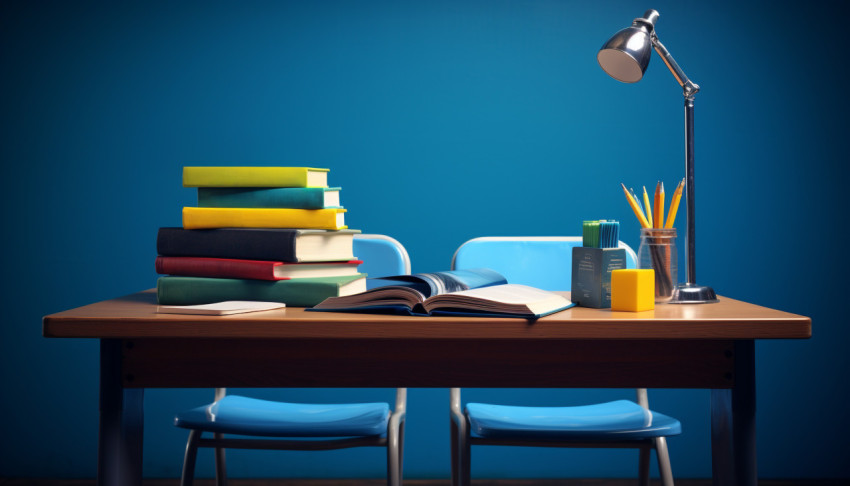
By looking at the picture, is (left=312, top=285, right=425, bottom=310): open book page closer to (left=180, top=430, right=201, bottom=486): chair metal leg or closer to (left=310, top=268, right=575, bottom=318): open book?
(left=310, top=268, right=575, bottom=318): open book

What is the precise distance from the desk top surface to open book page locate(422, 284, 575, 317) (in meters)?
0.02

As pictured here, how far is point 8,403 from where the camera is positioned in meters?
2.65

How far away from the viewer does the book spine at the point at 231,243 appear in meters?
1.21

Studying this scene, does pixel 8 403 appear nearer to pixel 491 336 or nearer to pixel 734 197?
pixel 491 336

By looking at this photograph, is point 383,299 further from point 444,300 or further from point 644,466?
point 644,466

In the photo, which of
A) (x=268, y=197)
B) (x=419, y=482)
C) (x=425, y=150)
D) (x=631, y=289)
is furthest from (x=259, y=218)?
(x=419, y=482)

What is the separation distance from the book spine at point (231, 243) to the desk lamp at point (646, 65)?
653 millimetres

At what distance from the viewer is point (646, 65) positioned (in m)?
1.36

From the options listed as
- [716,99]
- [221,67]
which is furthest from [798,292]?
[221,67]

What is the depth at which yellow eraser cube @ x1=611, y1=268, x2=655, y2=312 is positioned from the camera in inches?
43.5

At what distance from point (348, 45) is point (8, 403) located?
1734 mm

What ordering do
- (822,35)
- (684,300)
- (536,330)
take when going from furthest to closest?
(822,35) < (684,300) < (536,330)

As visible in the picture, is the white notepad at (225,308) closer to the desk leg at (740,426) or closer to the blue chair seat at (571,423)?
the blue chair seat at (571,423)

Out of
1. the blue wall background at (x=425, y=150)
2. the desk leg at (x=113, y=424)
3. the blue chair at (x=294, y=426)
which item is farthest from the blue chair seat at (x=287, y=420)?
the blue wall background at (x=425, y=150)
